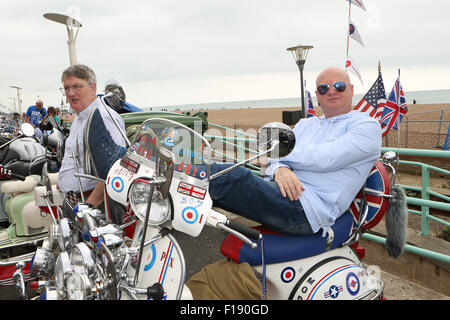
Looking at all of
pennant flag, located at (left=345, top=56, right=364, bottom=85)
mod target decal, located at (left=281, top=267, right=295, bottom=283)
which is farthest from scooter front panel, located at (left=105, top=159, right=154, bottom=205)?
pennant flag, located at (left=345, top=56, right=364, bottom=85)

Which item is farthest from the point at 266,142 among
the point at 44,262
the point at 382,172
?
the point at 44,262

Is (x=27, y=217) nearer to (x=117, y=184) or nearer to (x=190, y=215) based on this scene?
(x=117, y=184)

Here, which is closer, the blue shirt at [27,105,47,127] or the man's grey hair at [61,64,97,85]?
the man's grey hair at [61,64,97,85]

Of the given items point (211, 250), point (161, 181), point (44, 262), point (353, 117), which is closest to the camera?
point (161, 181)

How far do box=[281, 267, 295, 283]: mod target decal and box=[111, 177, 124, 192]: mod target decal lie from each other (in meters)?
1.00

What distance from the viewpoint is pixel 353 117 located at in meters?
2.39

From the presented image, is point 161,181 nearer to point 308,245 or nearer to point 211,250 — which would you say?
point 308,245

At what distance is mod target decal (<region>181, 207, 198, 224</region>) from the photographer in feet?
4.98

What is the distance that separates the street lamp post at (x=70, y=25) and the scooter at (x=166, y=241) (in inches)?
356

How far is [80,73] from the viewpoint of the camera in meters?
2.79

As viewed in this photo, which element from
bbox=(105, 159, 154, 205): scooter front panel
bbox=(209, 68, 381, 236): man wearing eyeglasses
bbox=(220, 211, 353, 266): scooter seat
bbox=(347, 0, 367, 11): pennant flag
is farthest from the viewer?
bbox=(347, 0, 367, 11): pennant flag

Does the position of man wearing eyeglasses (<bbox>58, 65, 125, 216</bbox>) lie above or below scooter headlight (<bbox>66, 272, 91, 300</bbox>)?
above

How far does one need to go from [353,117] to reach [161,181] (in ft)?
4.94

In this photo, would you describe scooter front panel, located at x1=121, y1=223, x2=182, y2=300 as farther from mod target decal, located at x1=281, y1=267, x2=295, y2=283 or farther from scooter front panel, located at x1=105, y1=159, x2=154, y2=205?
mod target decal, located at x1=281, y1=267, x2=295, y2=283
